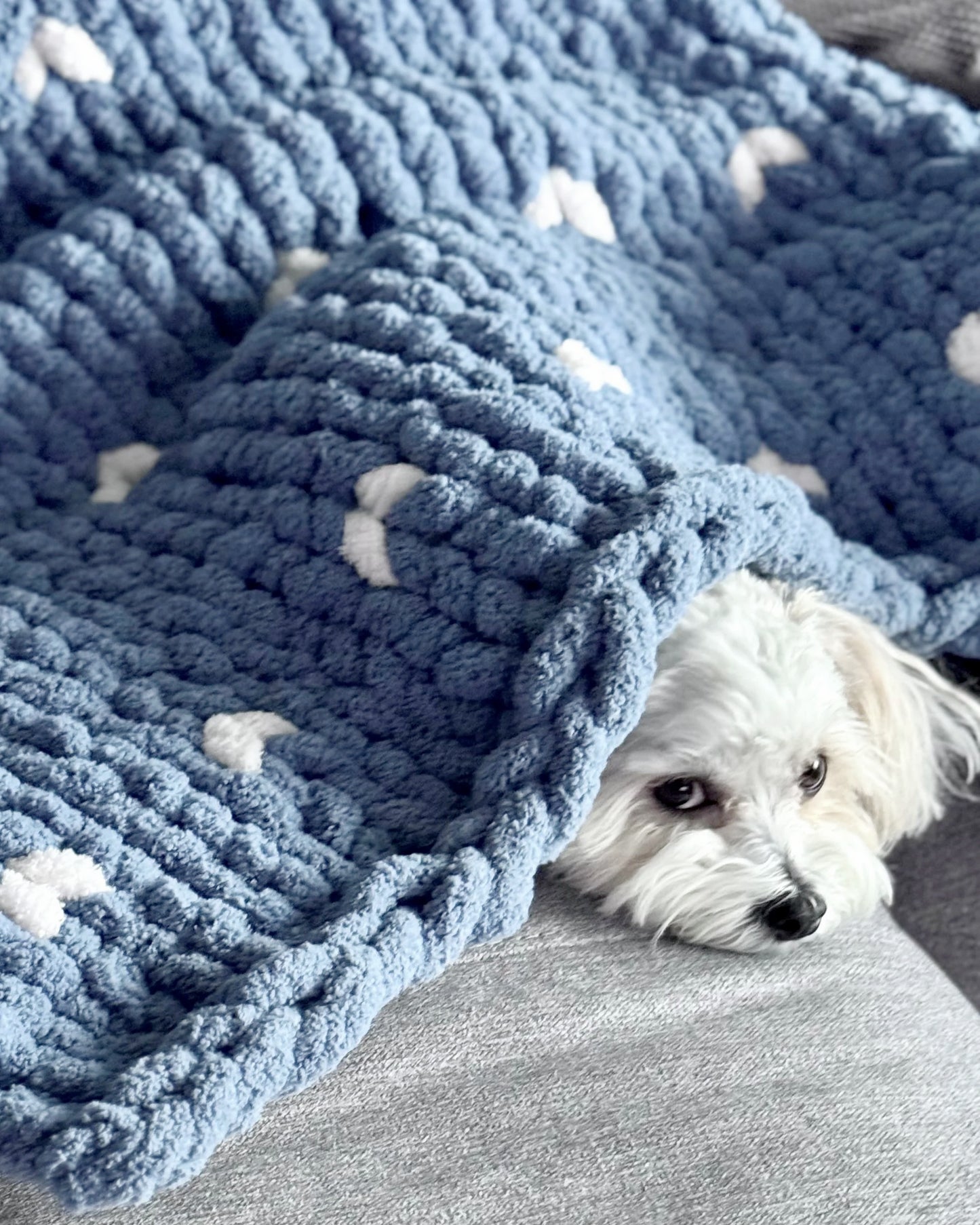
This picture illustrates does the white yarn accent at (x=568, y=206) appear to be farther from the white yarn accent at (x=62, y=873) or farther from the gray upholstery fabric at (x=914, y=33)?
the white yarn accent at (x=62, y=873)

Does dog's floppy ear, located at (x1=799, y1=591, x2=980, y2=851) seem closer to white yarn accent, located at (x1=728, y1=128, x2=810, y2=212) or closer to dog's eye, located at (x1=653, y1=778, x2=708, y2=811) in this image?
dog's eye, located at (x1=653, y1=778, x2=708, y2=811)

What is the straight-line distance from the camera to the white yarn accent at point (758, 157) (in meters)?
1.40

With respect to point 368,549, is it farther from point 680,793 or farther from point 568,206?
point 568,206

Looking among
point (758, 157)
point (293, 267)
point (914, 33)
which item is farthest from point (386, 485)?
point (914, 33)

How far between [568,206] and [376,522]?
474 millimetres

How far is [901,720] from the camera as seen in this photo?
1179mm

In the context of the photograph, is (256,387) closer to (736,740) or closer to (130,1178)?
(736,740)

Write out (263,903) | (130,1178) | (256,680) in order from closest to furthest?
(130,1178) → (263,903) → (256,680)

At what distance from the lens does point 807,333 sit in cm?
135

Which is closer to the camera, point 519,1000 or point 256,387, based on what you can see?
point 519,1000

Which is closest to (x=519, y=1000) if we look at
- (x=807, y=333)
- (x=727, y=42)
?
(x=807, y=333)

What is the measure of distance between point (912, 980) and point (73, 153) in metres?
1.06

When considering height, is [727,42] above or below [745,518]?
above

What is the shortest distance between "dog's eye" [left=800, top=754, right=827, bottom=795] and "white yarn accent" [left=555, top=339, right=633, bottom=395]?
14.2 inches
